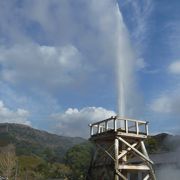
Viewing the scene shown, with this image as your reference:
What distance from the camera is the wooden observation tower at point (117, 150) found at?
2417 cm

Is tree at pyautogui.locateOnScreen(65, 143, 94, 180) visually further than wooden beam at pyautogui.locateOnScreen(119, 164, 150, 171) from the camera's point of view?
Yes

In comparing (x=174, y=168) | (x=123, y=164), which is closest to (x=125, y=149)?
(x=123, y=164)

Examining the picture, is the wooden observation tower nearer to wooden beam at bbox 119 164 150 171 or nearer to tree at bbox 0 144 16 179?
wooden beam at bbox 119 164 150 171

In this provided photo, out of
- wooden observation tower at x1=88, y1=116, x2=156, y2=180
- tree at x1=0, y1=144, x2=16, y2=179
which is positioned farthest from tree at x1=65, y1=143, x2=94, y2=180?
wooden observation tower at x1=88, y1=116, x2=156, y2=180

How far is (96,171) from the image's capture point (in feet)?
88.1

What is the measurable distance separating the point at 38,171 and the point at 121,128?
7649cm

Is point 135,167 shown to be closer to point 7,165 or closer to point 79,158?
point 7,165

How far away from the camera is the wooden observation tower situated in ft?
79.3

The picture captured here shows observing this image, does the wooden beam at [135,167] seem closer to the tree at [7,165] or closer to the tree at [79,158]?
the tree at [79,158]

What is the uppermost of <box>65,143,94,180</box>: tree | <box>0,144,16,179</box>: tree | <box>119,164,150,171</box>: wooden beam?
<box>65,143,94,180</box>: tree

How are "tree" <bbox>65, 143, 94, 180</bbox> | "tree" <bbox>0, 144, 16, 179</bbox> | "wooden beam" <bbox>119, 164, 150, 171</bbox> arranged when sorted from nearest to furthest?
"wooden beam" <bbox>119, 164, 150, 171</bbox> < "tree" <bbox>0, 144, 16, 179</bbox> < "tree" <bbox>65, 143, 94, 180</bbox>

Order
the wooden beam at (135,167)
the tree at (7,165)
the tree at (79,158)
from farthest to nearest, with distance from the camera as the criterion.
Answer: the tree at (79,158) < the tree at (7,165) < the wooden beam at (135,167)

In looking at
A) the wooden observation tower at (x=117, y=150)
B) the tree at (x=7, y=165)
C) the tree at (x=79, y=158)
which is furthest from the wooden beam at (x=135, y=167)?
the tree at (x=7, y=165)

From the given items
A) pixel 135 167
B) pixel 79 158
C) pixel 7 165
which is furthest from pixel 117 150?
pixel 79 158
